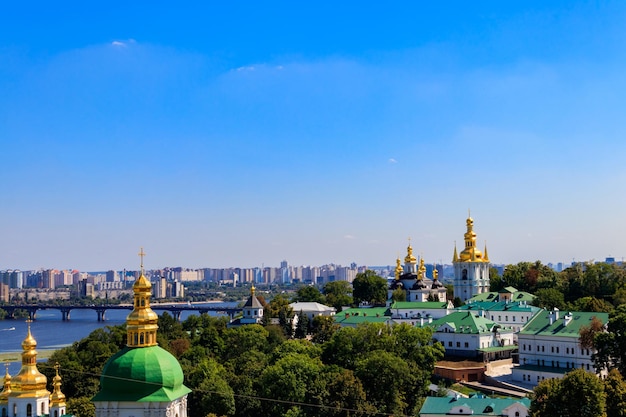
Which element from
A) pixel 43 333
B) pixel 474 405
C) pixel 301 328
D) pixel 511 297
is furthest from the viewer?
pixel 43 333

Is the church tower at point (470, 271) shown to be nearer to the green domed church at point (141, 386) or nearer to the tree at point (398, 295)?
the tree at point (398, 295)

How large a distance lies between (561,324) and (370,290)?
25327mm

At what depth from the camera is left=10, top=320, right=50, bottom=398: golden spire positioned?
22.5 metres

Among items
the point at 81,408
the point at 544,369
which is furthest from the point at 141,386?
the point at 544,369

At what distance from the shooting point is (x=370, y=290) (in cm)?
6066

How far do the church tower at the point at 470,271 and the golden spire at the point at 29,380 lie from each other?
3866 cm

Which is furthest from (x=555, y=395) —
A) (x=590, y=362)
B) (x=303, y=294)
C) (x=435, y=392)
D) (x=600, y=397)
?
(x=303, y=294)

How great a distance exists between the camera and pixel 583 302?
43938 mm

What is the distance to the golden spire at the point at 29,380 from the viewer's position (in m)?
22.5

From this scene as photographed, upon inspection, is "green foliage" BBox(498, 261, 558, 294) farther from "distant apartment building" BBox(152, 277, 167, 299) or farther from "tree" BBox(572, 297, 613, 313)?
"distant apartment building" BBox(152, 277, 167, 299)

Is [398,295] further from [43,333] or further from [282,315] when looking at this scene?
[43,333]

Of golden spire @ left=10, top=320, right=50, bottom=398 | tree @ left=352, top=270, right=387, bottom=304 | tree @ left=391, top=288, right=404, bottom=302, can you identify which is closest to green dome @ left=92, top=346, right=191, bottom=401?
golden spire @ left=10, top=320, right=50, bottom=398

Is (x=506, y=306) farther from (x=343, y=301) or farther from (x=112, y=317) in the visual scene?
(x=112, y=317)

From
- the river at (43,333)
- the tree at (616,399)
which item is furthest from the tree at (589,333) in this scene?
the river at (43,333)
